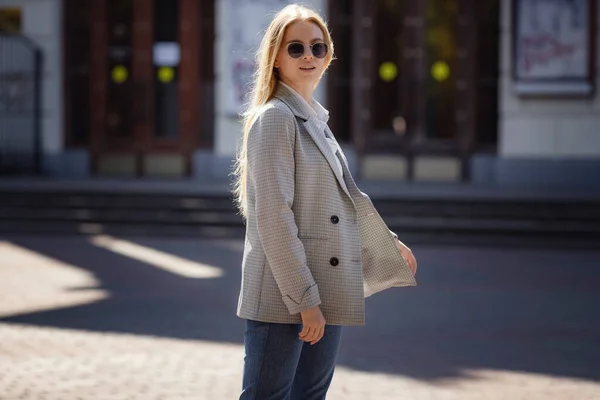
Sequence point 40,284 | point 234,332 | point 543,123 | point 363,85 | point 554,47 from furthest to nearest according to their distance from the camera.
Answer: point 363,85, point 543,123, point 554,47, point 40,284, point 234,332

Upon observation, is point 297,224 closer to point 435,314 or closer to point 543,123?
point 435,314

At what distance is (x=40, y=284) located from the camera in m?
9.96

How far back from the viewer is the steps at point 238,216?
1374 centimetres

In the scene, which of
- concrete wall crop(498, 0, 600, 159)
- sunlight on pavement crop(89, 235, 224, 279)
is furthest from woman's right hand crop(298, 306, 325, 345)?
concrete wall crop(498, 0, 600, 159)

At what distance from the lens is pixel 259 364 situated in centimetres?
335

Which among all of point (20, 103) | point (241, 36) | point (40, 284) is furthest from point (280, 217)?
point (20, 103)

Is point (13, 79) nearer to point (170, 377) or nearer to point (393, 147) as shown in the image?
point (393, 147)

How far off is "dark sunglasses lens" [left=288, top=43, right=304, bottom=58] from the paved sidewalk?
2697 millimetres

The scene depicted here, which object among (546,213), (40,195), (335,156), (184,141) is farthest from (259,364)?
(184,141)

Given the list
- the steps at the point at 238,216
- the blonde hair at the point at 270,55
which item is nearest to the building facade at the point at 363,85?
the steps at the point at 238,216

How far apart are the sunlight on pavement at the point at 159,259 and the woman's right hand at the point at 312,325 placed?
286 inches

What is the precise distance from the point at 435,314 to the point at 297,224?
5.26 metres

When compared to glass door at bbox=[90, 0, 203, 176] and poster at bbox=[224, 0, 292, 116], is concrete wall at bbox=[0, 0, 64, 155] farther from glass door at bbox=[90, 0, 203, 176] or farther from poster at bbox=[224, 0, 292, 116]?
poster at bbox=[224, 0, 292, 116]

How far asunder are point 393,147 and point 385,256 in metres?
14.6
